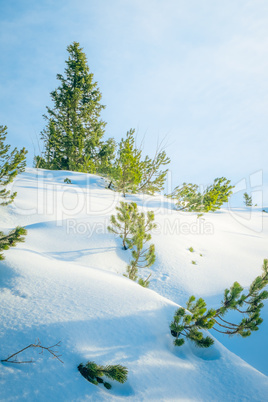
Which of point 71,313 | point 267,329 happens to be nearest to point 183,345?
point 71,313

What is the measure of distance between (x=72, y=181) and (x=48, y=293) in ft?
21.9

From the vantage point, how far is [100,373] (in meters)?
1.10

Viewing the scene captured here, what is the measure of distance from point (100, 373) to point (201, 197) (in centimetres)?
666

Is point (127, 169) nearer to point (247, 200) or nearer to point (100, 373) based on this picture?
point (100, 373)

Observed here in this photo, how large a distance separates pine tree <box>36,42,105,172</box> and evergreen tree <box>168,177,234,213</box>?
7.47 metres

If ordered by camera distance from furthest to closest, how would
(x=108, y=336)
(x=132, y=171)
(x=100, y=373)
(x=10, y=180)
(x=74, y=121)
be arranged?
(x=74, y=121) → (x=132, y=171) → (x=10, y=180) → (x=108, y=336) → (x=100, y=373)

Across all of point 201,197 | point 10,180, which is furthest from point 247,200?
point 10,180

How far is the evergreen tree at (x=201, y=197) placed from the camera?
7051 millimetres

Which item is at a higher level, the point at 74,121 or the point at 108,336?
the point at 74,121

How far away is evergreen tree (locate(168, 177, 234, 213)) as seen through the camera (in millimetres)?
7051

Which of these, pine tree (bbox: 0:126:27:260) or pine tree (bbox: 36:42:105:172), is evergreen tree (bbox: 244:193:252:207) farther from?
pine tree (bbox: 0:126:27:260)

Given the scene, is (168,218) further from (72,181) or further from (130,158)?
(72,181)

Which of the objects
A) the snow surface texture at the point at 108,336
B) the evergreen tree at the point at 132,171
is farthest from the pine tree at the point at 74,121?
the snow surface texture at the point at 108,336

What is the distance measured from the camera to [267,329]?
2346 mm
